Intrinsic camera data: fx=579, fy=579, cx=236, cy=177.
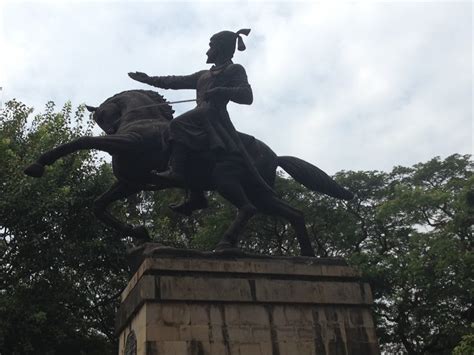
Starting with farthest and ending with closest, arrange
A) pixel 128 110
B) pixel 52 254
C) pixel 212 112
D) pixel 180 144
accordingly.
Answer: pixel 52 254 → pixel 128 110 → pixel 212 112 → pixel 180 144

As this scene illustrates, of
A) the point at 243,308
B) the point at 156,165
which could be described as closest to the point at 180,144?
the point at 156,165

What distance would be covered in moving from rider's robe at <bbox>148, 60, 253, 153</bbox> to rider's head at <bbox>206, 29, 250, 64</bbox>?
0.51ft

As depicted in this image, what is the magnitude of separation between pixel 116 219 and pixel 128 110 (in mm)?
1630

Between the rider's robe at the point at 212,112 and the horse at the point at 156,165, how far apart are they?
0.74ft

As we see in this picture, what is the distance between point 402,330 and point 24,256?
41.4ft

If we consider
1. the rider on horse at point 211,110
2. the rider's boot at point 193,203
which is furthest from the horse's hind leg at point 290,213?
the rider's boot at point 193,203

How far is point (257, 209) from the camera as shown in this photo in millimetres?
8312

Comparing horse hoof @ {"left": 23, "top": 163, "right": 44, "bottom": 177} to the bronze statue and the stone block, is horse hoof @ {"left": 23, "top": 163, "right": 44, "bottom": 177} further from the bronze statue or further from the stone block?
the stone block

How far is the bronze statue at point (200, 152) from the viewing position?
7836 mm

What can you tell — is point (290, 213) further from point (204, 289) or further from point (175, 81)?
point (175, 81)

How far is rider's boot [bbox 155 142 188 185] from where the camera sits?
776 cm

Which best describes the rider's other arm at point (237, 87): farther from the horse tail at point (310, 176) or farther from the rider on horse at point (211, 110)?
the horse tail at point (310, 176)

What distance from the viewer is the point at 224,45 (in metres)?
8.73

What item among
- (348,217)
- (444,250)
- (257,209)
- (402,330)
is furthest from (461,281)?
(257,209)
